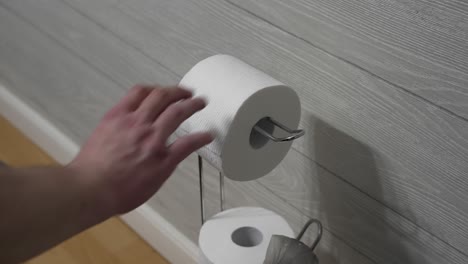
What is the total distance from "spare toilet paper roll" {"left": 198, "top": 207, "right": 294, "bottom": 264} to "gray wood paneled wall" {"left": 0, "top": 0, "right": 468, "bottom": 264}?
0.27 ft

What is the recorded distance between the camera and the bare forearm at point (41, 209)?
48 centimetres

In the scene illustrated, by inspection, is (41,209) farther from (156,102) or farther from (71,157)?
(71,157)

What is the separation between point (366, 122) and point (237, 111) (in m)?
0.18

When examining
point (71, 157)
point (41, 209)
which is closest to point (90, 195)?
point (41, 209)

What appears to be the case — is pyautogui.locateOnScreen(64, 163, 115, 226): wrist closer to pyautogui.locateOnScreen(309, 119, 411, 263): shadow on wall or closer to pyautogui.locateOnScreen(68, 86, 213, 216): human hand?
pyautogui.locateOnScreen(68, 86, 213, 216): human hand

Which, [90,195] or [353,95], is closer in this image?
[90,195]

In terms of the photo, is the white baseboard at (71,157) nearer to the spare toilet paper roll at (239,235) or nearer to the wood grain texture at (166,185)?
the wood grain texture at (166,185)

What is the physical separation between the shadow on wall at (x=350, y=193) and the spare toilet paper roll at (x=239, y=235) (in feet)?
0.27

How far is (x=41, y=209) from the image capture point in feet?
1.64

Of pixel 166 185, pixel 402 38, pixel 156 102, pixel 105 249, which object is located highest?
pixel 402 38

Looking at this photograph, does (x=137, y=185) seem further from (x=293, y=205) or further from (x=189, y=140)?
(x=293, y=205)

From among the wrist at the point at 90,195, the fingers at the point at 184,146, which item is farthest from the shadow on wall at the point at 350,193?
the wrist at the point at 90,195

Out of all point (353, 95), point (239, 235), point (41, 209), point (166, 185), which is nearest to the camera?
point (41, 209)

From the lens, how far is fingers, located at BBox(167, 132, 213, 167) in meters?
0.59
